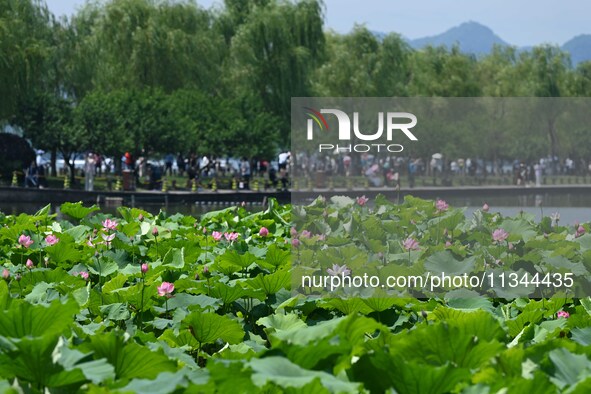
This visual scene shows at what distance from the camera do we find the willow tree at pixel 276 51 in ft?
151

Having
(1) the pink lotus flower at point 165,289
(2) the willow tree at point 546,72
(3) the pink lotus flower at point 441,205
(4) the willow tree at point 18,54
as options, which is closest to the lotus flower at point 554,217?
(3) the pink lotus flower at point 441,205

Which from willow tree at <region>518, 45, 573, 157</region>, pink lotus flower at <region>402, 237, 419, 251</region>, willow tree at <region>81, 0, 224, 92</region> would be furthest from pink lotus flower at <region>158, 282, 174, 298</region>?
willow tree at <region>518, 45, 573, 157</region>

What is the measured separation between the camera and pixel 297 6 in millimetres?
47469

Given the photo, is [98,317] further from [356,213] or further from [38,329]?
[356,213]

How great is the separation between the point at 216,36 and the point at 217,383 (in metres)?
45.4

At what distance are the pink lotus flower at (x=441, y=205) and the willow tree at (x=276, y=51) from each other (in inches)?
1610

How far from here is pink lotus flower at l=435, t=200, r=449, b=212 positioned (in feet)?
17.5

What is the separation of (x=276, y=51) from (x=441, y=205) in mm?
41407

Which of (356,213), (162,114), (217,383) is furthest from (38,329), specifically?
(162,114)

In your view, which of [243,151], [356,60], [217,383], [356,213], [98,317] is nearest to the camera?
[217,383]

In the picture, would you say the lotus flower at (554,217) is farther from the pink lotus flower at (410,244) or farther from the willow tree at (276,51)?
the willow tree at (276,51)

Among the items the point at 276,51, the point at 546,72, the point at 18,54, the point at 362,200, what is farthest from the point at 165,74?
the point at 362,200

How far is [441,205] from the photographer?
5.41 m

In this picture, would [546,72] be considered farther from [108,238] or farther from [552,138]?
[552,138]
